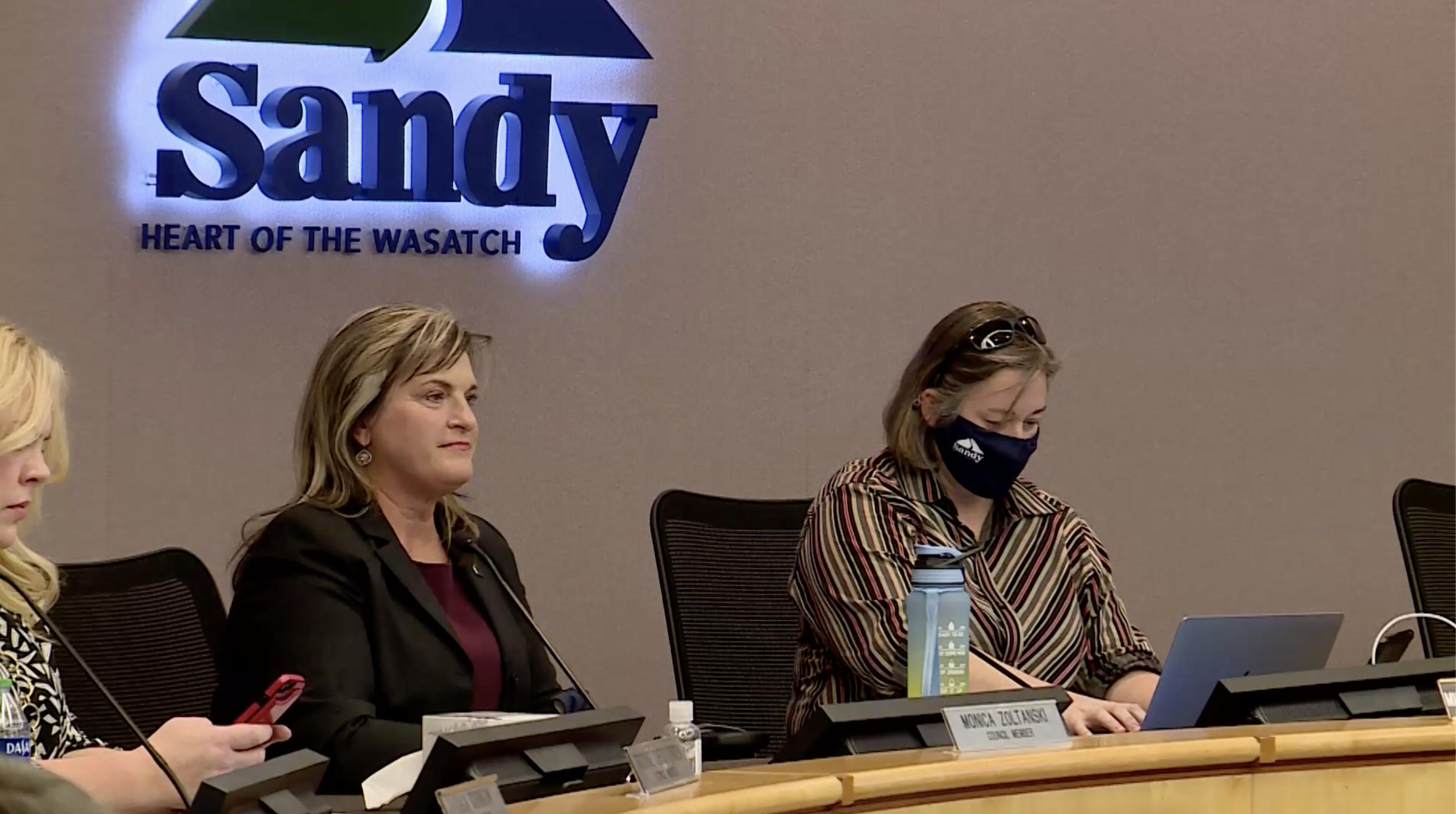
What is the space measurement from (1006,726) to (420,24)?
2449mm

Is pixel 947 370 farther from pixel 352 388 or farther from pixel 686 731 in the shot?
pixel 686 731

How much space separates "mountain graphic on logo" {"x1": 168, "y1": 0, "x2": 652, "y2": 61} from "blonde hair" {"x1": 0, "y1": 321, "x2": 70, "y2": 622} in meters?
1.73

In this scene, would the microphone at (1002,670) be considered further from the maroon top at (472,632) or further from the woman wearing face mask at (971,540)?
the maroon top at (472,632)

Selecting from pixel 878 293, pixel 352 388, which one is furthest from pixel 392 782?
pixel 878 293

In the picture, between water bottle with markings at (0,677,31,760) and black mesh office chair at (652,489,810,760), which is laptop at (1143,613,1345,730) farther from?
water bottle with markings at (0,677,31,760)

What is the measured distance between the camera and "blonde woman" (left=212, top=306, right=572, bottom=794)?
8.40 ft

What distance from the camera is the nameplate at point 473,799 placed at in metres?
1.54

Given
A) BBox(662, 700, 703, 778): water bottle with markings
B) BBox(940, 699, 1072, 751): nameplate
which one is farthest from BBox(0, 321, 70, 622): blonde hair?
BBox(940, 699, 1072, 751): nameplate

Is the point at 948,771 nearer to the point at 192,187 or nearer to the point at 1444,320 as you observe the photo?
the point at 192,187

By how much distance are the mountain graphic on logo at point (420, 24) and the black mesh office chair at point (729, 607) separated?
131cm

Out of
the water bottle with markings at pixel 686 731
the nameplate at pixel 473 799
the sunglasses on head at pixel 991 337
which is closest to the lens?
the nameplate at pixel 473 799

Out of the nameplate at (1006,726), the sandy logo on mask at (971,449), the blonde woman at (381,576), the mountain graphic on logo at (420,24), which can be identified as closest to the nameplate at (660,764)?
the nameplate at (1006,726)

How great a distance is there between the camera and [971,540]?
302cm

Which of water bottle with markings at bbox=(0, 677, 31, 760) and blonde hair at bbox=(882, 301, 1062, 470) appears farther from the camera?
blonde hair at bbox=(882, 301, 1062, 470)
